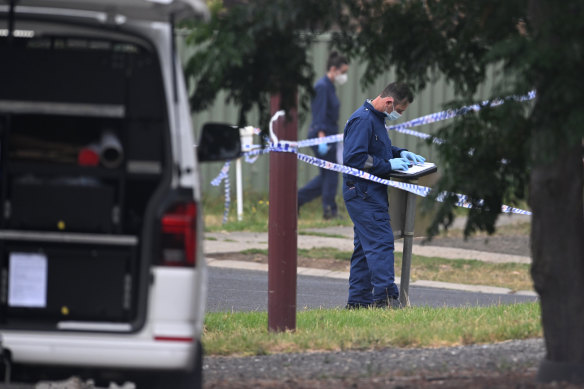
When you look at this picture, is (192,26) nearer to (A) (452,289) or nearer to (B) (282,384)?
(B) (282,384)

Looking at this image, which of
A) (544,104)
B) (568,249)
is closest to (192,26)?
(544,104)

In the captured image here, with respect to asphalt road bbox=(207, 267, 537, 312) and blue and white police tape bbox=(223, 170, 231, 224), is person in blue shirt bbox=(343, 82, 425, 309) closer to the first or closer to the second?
asphalt road bbox=(207, 267, 537, 312)

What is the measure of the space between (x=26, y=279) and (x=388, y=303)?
16.8 feet

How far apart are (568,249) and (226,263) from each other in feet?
24.6

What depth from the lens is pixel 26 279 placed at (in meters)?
4.92

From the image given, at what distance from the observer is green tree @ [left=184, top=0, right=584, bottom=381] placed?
4891 millimetres

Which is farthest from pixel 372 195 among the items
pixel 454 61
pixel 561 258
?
pixel 561 258

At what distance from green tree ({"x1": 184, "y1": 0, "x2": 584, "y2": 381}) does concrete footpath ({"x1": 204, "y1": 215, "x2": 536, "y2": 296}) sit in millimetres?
6178

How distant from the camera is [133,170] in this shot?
5.21 metres

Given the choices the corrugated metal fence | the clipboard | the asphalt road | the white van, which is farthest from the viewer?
the corrugated metal fence

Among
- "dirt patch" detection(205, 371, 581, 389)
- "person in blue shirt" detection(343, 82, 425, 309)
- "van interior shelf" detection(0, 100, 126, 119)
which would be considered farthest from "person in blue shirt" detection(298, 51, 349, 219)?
"van interior shelf" detection(0, 100, 126, 119)

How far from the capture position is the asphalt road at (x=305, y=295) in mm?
10516

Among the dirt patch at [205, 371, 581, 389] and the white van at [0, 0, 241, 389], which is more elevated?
the white van at [0, 0, 241, 389]

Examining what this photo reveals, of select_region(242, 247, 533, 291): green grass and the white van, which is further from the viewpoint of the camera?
select_region(242, 247, 533, 291): green grass
